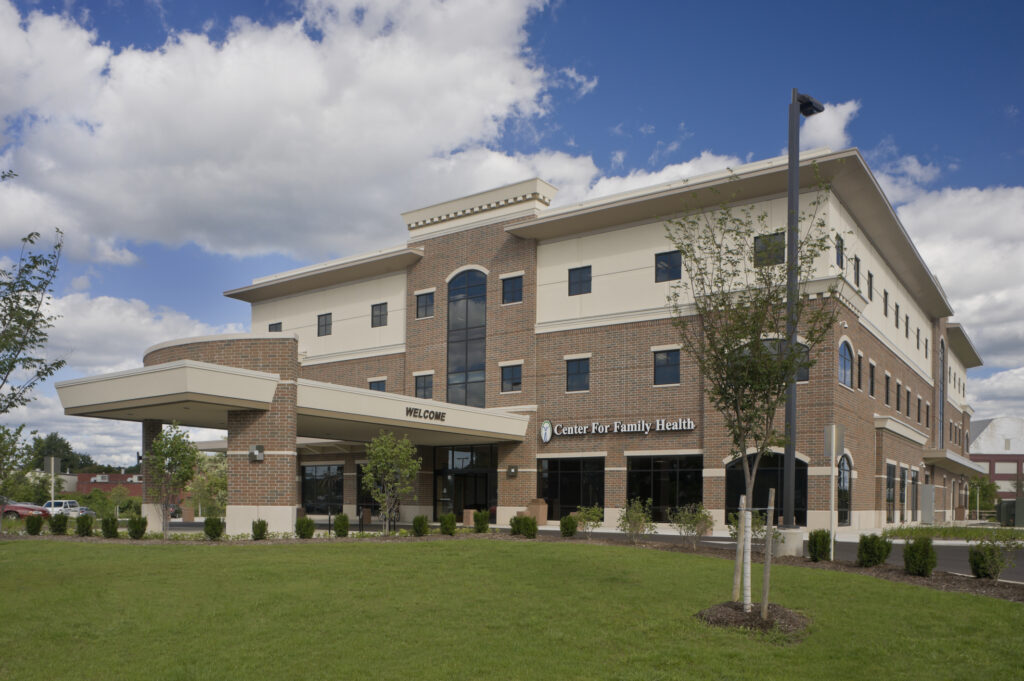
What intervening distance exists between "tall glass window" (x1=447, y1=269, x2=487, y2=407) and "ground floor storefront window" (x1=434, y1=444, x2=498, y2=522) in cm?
245

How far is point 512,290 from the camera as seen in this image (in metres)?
39.0

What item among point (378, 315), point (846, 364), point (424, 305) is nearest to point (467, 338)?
point (424, 305)

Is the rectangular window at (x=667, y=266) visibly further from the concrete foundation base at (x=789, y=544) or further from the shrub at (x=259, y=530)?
the shrub at (x=259, y=530)

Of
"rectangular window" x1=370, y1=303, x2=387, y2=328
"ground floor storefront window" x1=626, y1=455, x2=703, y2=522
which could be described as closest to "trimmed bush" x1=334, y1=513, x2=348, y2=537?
"ground floor storefront window" x1=626, y1=455, x2=703, y2=522

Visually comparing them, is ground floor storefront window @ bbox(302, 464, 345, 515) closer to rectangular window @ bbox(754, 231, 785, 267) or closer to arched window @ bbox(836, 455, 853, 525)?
arched window @ bbox(836, 455, 853, 525)

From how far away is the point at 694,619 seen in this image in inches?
452

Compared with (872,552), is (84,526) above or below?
below

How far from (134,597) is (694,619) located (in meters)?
8.77

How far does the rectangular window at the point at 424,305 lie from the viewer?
4194 centimetres

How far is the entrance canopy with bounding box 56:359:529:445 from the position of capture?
23.6 m

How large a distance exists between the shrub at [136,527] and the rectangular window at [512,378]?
688 inches

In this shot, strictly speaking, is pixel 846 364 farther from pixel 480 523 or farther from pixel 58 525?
pixel 58 525

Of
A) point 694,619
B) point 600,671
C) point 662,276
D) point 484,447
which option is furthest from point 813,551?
point 484,447

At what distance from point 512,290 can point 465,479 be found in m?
9.33
